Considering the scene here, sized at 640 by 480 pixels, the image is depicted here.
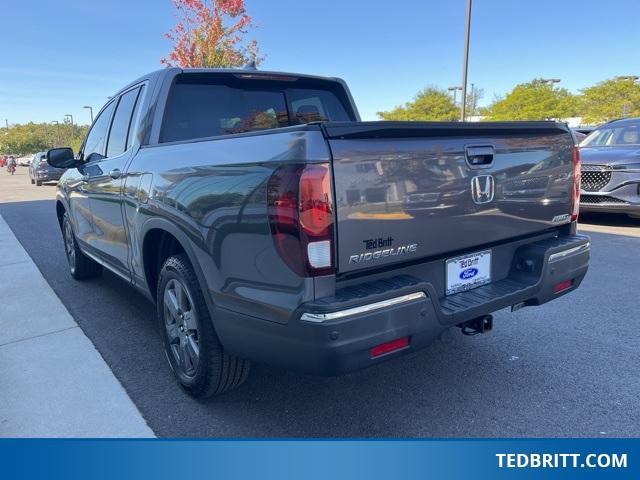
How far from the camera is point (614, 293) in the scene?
449 cm

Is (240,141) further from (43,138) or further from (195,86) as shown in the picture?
(43,138)

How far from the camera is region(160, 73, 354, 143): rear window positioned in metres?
3.28

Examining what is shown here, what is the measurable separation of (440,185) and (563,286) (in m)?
1.18

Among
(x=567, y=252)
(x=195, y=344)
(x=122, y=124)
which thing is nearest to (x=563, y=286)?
(x=567, y=252)

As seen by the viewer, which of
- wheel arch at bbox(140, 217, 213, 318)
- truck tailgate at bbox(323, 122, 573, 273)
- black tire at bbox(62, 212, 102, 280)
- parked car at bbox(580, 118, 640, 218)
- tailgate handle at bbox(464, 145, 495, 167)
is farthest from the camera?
parked car at bbox(580, 118, 640, 218)

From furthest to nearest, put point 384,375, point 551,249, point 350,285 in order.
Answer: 1. point 384,375
2. point 551,249
3. point 350,285

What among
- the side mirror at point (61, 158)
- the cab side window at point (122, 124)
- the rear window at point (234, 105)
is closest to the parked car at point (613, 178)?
the rear window at point (234, 105)

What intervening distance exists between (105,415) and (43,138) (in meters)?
104

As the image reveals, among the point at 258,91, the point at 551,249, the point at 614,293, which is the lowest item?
the point at 614,293

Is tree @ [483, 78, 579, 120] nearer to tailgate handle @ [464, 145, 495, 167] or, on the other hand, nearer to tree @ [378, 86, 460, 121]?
tree @ [378, 86, 460, 121]

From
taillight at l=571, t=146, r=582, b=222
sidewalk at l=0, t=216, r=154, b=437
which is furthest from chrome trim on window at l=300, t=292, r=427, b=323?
taillight at l=571, t=146, r=582, b=222

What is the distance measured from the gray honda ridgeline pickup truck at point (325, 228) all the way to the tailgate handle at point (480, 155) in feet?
0.05

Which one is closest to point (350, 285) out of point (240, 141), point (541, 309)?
point (240, 141)

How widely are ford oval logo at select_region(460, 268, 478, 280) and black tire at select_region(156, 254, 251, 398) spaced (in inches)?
48.4
